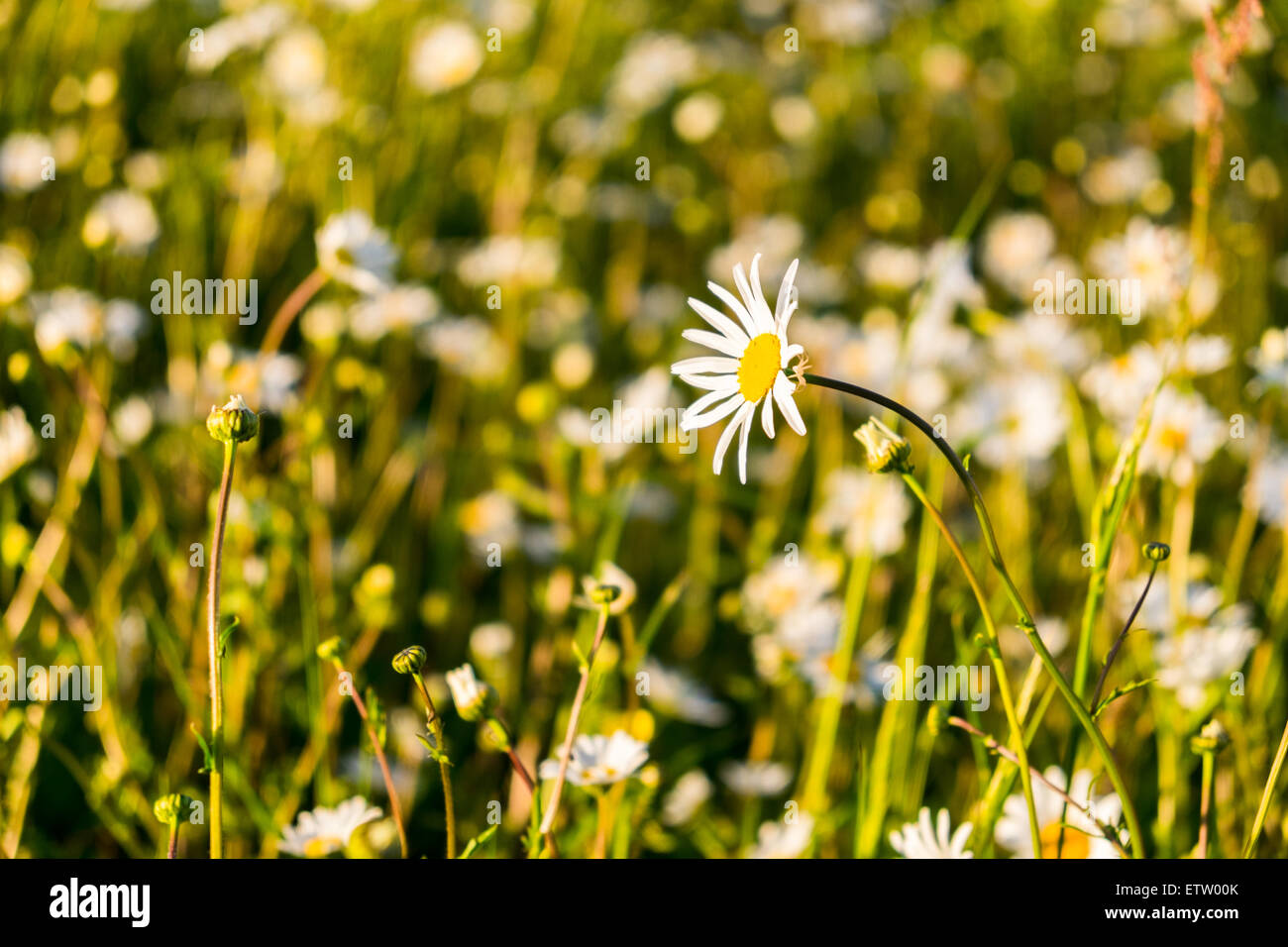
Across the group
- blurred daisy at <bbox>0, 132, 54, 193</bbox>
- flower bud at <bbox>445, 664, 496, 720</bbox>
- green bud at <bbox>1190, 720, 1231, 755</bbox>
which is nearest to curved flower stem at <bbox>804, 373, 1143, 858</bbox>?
green bud at <bbox>1190, 720, 1231, 755</bbox>

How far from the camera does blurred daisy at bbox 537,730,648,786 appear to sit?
50 centimetres

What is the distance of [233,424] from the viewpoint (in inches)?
16.5

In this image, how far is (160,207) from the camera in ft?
3.84

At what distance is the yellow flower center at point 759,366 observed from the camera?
39 centimetres

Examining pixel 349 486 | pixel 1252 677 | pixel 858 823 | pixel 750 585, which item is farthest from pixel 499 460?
pixel 1252 677

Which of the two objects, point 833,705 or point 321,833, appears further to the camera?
point 833,705

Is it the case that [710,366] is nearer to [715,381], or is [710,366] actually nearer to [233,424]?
[715,381]

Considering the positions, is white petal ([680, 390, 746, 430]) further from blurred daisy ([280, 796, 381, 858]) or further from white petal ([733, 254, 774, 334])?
blurred daisy ([280, 796, 381, 858])

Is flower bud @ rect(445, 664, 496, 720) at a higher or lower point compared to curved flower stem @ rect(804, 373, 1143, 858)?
lower

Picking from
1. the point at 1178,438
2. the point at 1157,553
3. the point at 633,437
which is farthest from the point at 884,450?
the point at 633,437

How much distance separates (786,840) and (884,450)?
0.34 m

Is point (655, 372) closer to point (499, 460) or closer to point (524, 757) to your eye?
point (499, 460)

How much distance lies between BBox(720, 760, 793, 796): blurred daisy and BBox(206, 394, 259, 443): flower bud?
466mm

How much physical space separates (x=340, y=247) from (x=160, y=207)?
2.05 feet
